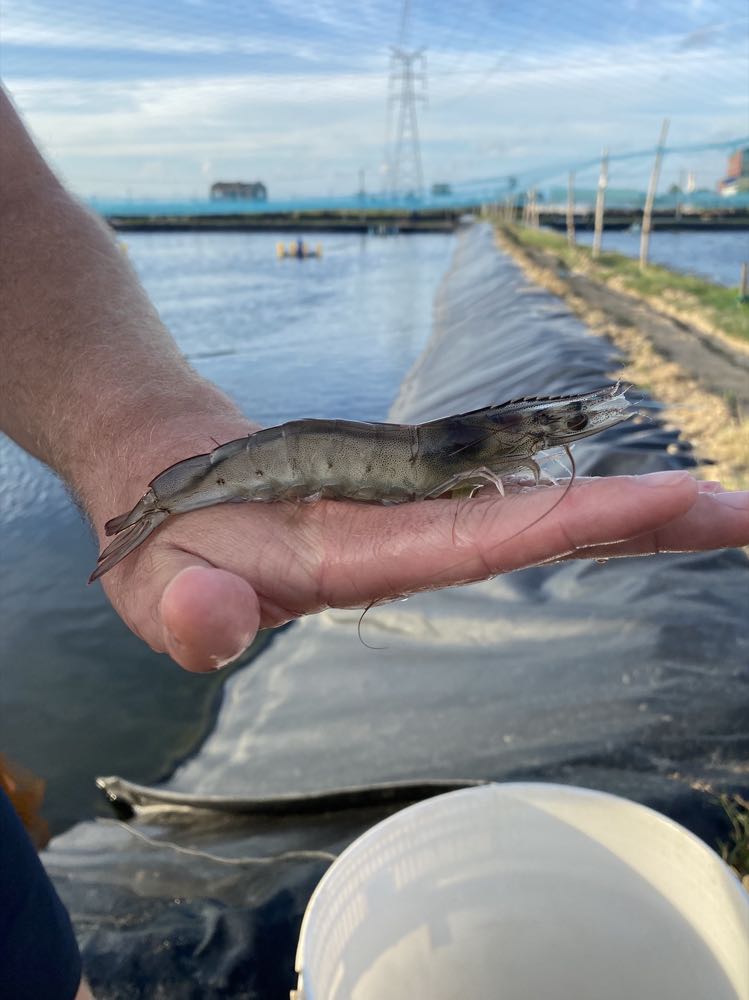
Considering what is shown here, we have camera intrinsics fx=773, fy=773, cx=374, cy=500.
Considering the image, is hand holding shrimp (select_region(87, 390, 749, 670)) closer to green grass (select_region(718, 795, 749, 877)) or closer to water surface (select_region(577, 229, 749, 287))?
green grass (select_region(718, 795, 749, 877))

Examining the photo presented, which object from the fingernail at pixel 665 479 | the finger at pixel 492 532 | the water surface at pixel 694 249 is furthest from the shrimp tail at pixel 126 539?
the water surface at pixel 694 249

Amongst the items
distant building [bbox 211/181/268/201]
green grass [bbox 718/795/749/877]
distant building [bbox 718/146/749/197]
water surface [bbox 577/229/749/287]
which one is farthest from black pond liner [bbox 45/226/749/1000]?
distant building [bbox 211/181/268/201]

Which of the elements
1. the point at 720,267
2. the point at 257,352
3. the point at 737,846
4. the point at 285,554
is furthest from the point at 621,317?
the point at 720,267

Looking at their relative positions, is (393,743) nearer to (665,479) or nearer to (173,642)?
(173,642)

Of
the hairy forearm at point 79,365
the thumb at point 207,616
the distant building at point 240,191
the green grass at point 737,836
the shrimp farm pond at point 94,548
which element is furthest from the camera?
the distant building at point 240,191

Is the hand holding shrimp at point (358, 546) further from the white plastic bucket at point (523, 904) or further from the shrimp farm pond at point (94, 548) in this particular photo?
the shrimp farm pond at point (94, 548)

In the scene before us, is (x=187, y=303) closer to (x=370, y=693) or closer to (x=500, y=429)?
(x=370, y=693)
